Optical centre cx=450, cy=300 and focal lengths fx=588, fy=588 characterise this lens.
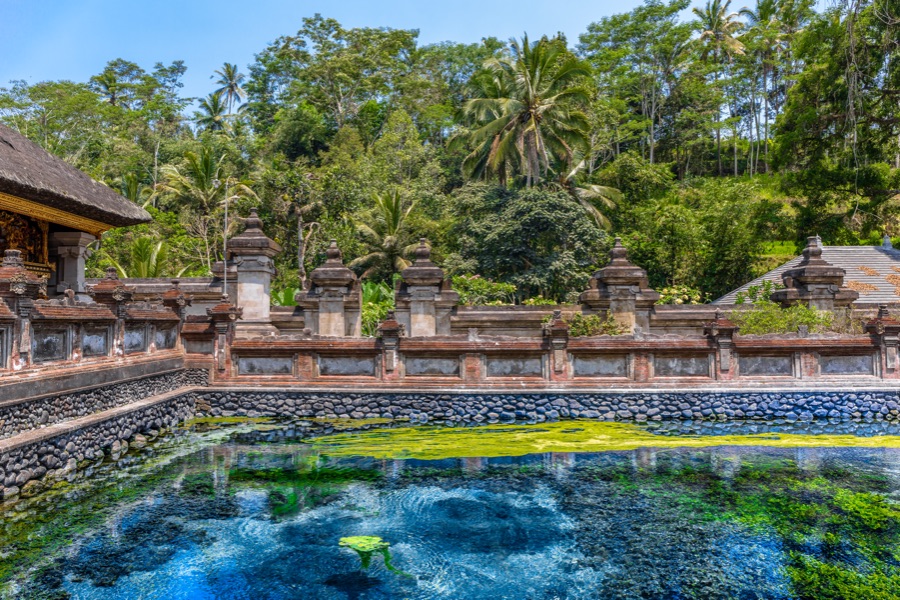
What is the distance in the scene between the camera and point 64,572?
5.51 m

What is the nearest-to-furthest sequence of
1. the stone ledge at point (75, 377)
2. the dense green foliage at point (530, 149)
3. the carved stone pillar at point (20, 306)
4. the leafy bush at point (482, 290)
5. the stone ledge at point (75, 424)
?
the stone ledge at point (75, 424)
the stone ledge at point (75, 377)
the carved stone pillar at point (20, 306)
the leafy bush at point (482, 290)
the dense green foliage at point (530, 149)

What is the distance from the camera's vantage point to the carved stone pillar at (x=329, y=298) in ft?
48.8

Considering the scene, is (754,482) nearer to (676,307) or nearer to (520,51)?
(676,307)

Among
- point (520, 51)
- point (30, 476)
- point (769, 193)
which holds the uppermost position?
point (520, 51)

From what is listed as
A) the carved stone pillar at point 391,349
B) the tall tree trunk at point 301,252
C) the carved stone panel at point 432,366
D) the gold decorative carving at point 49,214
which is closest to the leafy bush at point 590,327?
the carved stone panel at point 432,366

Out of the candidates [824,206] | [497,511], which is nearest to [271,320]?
[497,511]

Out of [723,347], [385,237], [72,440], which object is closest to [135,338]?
[72,440]

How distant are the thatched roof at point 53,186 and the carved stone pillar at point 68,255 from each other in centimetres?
86

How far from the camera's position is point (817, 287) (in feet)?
47.2

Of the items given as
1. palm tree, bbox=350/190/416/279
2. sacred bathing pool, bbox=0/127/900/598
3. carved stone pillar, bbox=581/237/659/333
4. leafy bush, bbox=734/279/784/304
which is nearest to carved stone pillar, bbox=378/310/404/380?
sacred bathing pool, bbox=0/127/900/598

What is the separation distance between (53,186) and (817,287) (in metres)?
17.6

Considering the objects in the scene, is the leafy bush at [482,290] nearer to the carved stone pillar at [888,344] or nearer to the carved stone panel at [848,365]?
the carved stone panel at [848,365]

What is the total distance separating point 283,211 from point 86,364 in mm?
18352

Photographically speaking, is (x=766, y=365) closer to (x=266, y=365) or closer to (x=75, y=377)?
(x=266, y=365)
